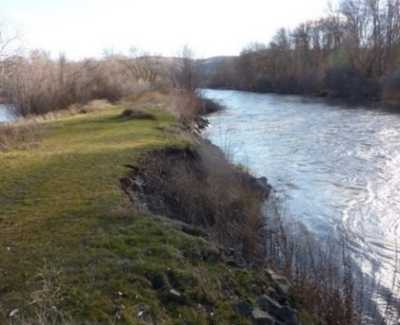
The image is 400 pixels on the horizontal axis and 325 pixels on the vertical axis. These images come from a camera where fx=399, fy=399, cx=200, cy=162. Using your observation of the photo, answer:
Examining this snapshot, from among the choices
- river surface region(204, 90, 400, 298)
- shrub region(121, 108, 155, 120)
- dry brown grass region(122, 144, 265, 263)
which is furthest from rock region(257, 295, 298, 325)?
shrub region(121, 108, 155, 120)

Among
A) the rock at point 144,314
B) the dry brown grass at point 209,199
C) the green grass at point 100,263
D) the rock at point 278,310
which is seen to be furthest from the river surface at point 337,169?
the rock at point 144,314

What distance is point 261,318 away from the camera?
13.4ft

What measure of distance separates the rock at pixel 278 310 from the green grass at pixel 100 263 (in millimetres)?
130

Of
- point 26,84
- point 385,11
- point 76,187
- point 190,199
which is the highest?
point 385,11

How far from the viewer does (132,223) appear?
5.66 m

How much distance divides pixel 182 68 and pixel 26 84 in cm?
1470

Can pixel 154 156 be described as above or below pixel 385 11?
below


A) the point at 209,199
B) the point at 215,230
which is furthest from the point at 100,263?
the point at 209,199

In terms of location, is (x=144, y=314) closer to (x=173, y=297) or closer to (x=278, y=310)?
(x=173, y=297)

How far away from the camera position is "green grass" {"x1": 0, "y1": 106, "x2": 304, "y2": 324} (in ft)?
12.6

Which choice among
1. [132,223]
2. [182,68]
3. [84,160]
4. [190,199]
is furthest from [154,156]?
[182,68]

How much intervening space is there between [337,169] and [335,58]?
32133 millimetres

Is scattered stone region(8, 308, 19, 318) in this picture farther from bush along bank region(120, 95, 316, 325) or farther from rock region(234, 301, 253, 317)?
rock region(234, 301, 253, 317)

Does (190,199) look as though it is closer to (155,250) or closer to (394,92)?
(155,250)
